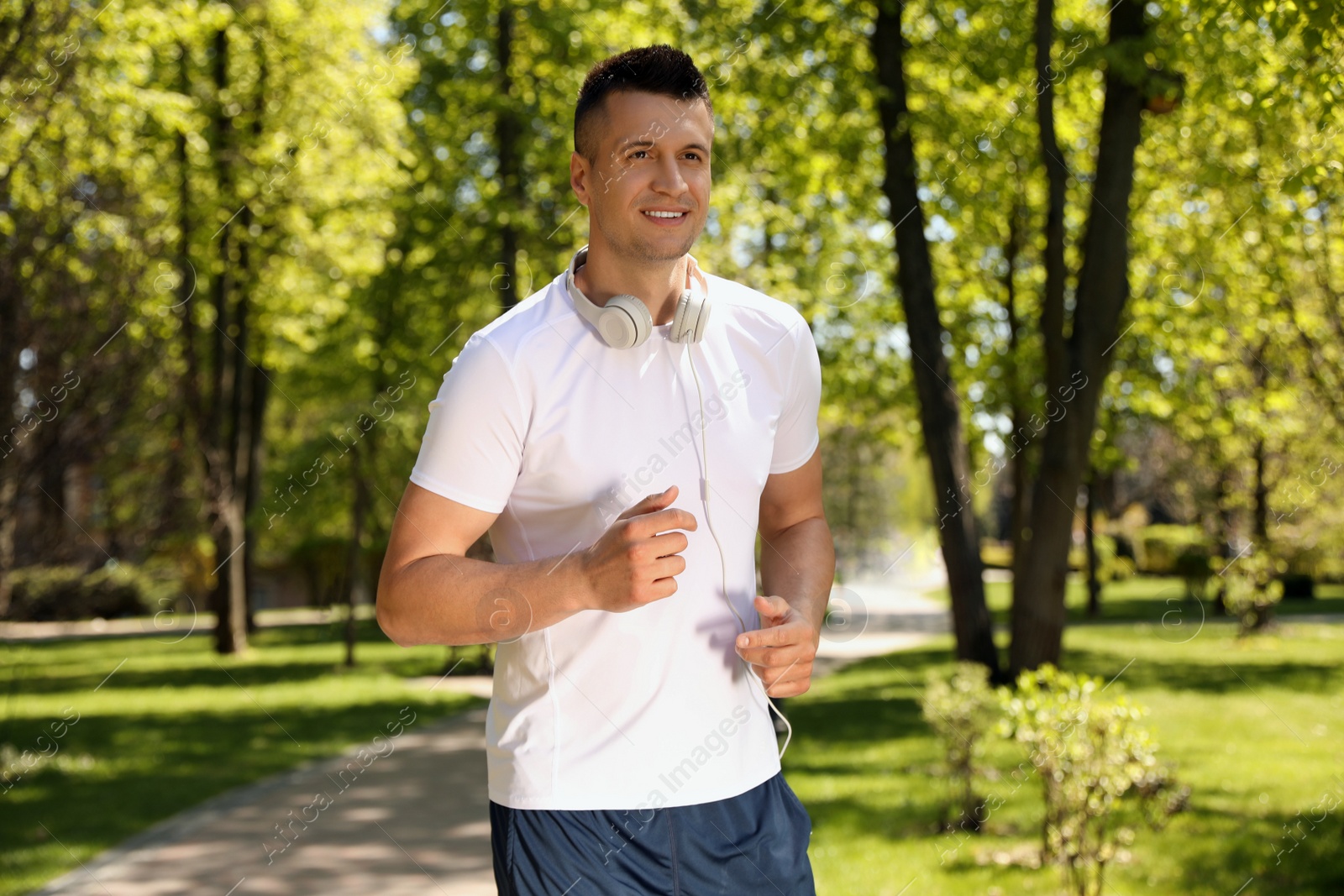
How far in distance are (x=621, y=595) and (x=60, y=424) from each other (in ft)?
21.7

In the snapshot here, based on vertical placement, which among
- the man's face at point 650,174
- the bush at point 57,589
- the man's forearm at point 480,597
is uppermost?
the man's face at point 650,174

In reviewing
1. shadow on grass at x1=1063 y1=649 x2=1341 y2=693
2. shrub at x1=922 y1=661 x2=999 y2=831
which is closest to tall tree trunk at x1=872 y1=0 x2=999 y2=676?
shadow on grass at x1=1063 y1=649 x2=1341 y2=693

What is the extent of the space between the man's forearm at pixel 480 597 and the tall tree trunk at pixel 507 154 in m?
10.0

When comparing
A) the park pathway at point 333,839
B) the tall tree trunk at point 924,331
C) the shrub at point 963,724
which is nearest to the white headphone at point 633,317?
the park pathway at point 333,839

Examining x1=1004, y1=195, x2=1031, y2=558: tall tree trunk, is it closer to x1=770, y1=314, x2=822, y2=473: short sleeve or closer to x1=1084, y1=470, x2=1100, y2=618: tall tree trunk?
x1=1084, y1=470, x2=1100, y2=618: tall tree trunk

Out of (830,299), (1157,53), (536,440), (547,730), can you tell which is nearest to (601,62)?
(536,440)

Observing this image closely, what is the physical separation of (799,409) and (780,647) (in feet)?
1.72

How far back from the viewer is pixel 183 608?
29938mm

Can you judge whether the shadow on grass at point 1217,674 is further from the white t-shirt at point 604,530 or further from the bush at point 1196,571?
the white t-shirt at point 604,530

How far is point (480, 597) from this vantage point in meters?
1.93

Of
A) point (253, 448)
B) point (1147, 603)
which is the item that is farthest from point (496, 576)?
point (1147, 603)

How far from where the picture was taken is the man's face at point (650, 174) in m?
2.16

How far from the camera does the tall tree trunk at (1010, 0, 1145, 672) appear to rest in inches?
382

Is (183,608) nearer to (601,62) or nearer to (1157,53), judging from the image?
(1157,53)
